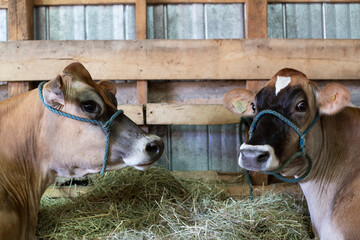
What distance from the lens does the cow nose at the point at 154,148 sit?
9.07ft

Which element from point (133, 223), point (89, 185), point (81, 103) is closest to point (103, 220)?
point (133, 223)

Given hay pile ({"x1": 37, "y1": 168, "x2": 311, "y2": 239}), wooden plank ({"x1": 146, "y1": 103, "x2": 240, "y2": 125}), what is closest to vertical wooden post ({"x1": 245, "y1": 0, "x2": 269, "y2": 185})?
wooden plank ({"x1": 146, "y1": 103, "x2": 240, "y2": 125})

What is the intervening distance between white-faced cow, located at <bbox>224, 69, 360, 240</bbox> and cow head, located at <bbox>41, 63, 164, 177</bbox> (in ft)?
2.71

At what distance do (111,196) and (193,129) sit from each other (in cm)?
161

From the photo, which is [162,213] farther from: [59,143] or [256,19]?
[256,19]

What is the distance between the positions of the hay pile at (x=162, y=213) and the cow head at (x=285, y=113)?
1.90ft

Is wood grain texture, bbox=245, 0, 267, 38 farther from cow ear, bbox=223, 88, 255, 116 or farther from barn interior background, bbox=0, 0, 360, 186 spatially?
cow ear, bbox=223, 88, 255, 116

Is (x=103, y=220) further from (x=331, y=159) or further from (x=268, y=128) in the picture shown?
(x=331, y=159)

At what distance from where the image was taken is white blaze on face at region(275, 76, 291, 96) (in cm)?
307

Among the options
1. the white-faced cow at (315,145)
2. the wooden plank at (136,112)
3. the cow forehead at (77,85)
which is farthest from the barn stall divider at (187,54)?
the cow forehead at (77,85)

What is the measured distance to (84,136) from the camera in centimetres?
281

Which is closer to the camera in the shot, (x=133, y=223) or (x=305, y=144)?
(x=305, y=144)

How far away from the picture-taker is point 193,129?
4926 mm

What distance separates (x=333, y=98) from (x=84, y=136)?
207 cm
